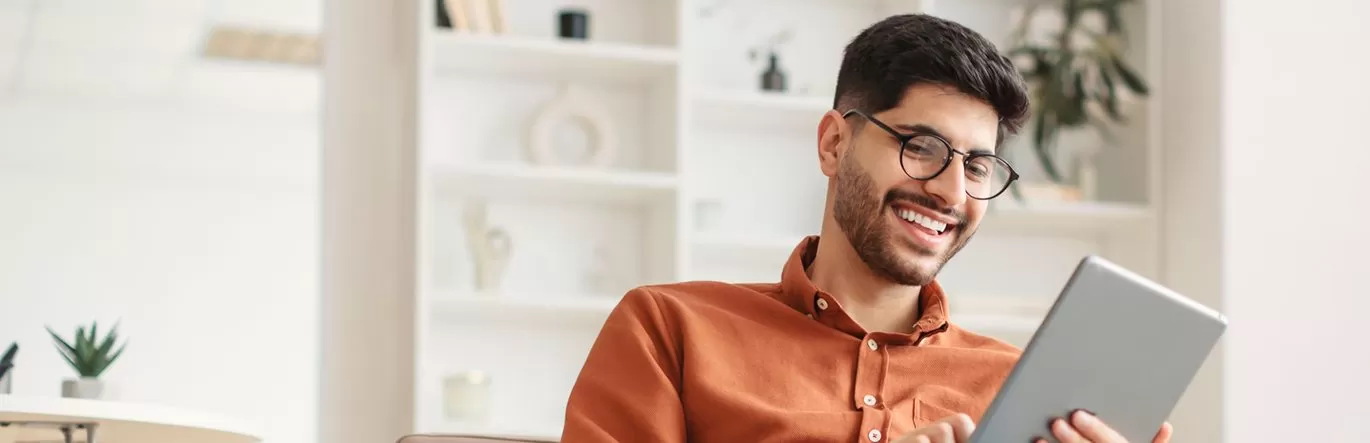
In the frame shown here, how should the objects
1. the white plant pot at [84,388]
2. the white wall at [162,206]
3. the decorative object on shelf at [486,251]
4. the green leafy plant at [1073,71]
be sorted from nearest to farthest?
the white plant pot at [84,388]
the decorative object on shelf at [486,251]
the green leafy plant at [1073,71]
the white wall at [162,206]

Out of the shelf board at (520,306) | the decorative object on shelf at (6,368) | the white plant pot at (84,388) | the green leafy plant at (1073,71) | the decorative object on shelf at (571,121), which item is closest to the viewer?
the decorative object on shelf at (6,368)

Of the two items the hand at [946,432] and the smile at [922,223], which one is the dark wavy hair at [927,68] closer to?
the smile at [922,223]

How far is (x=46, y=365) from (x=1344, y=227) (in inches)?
135

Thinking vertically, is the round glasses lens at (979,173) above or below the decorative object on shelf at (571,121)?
below

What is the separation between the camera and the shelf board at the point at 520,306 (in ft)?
11.3

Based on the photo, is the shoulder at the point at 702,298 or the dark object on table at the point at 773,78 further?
the dark object on table at the point at 773,78

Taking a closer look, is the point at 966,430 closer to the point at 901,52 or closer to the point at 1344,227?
the point at 901,52

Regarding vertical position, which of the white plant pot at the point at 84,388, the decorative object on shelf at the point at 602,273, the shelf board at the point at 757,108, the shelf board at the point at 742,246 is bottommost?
the white plant pot at the point at 84,388

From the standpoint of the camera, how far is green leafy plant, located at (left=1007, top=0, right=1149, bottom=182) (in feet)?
12.4

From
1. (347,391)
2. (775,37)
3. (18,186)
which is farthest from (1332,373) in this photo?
(18,186)

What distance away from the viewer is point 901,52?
5.48 ft

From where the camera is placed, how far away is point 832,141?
5.69 ft

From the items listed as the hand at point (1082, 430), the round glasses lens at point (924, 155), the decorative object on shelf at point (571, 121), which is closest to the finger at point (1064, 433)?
the hand at point (1082, 430)

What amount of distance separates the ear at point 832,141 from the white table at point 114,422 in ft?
4.05
